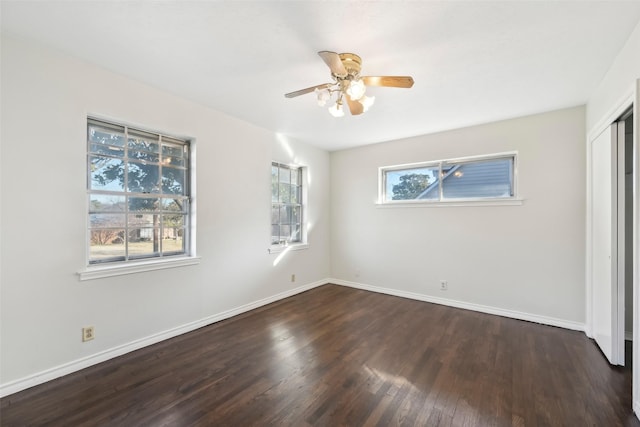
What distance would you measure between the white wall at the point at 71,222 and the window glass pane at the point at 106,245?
5.8 inches

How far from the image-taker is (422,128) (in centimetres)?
387

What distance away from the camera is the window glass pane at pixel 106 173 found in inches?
96.6

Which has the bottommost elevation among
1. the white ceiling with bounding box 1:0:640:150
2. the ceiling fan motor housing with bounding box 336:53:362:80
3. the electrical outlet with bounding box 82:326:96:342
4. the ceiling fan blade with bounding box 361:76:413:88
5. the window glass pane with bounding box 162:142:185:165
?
the electrical outlet with bounding box 82:326:96:342

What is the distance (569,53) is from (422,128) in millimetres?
1817

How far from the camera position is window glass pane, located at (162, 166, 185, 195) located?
2.98 metres

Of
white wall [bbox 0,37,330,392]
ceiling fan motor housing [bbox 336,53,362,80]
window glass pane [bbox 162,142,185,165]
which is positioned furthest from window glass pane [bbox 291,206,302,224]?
ceiling fan motor housing [bbox 336,53,362,80]

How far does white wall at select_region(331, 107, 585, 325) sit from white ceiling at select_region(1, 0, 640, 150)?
60cm

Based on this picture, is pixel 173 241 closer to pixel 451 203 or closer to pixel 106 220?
pixel 106 220

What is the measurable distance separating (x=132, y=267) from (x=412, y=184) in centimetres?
385

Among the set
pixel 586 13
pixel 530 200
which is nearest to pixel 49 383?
pixel 586 13

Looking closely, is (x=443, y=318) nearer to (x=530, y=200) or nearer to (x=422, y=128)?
(x=530, y=200)

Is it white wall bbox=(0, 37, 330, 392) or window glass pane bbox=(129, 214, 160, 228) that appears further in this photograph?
window glass pane bbox=(129, 214, 160, 228)

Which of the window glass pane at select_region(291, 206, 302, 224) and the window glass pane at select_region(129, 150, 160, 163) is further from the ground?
the window glass pane at select_region(129, 150, 160, 163)

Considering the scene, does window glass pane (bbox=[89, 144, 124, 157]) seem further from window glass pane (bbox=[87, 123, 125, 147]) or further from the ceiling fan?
the ceiling fan
